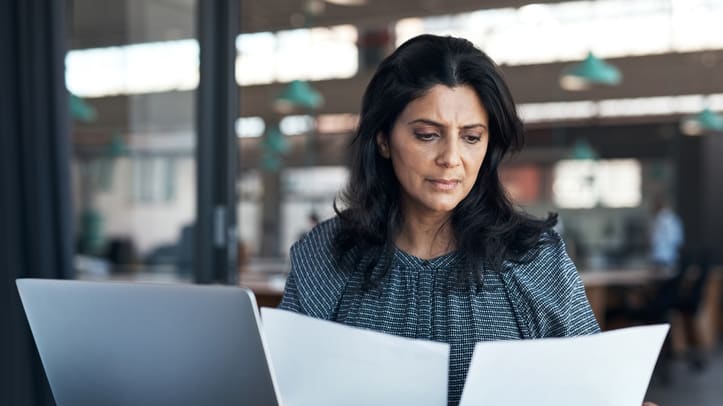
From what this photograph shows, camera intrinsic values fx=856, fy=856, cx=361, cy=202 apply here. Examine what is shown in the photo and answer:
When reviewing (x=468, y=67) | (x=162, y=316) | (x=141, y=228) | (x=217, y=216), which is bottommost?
(x=141, y=228)

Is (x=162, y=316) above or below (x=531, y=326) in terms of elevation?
above

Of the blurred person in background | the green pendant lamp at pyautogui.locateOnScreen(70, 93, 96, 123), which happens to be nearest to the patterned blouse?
the green pendant lamp at pyautogui.locateOnScreen(70, 93, 96, 123)

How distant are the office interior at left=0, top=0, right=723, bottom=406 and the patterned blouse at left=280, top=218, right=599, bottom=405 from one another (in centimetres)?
24

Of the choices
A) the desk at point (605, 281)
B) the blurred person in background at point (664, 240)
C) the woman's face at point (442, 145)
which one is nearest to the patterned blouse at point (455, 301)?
the woman's face at point (442, 145)

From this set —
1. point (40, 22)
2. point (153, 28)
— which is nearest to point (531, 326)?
point (40, 22)

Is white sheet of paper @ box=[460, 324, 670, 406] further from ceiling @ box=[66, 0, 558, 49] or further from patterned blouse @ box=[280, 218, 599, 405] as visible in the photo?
ceiling @ box=[66, 0, 558, 49]

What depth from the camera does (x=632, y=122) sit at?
12648 millimetres

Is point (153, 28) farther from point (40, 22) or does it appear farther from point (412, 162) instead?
point (412, 162)

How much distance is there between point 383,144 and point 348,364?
73cm

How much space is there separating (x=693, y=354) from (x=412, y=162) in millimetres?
7594

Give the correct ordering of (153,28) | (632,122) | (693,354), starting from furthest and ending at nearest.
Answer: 1. (632,122)
2. (693,354)
3. (153,28)

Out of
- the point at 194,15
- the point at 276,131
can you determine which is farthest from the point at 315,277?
the point at 276,131

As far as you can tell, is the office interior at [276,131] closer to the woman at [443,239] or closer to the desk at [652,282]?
the desk at [652,282]

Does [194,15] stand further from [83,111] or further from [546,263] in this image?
[83,111]
